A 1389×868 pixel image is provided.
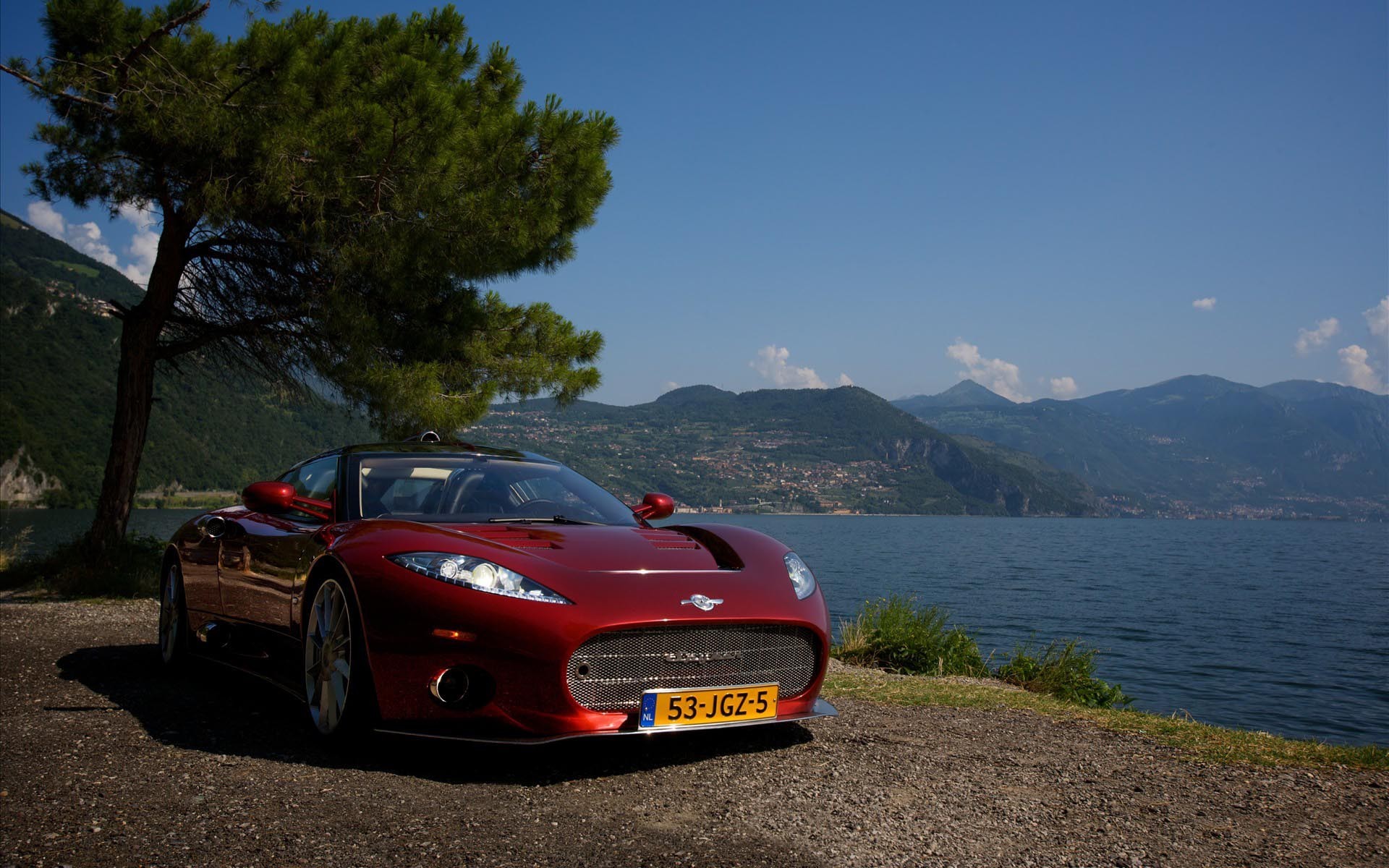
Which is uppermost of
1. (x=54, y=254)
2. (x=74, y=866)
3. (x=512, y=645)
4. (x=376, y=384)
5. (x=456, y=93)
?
(x=54, y=254)

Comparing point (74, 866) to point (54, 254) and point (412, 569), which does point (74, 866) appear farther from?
point (54, 254)

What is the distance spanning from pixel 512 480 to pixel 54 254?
7919 inches

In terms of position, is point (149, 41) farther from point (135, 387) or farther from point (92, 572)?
point (92, 572)

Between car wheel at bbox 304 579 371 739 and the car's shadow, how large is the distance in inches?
5.0

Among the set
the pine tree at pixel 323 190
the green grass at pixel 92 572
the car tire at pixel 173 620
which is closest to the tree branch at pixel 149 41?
the pine tree at pixel 323 190

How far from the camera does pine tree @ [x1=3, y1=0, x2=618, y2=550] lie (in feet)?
35.1

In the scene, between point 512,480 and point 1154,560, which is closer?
point 512,480

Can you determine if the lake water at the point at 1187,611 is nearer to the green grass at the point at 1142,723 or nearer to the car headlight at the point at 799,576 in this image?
the green grass at the point at 1142,723

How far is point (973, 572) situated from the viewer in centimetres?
4747

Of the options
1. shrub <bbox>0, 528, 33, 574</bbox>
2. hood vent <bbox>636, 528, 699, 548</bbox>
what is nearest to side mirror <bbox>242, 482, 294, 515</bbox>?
hood vent <bbox>636, 528, 699, 548</bbox>

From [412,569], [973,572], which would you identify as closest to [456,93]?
[412,569]

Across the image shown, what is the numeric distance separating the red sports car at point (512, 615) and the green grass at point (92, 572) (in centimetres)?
773

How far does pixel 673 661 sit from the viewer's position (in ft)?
12.2

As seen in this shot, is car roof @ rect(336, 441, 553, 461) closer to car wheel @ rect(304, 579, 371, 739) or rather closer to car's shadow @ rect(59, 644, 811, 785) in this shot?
car wheel @ rect(304, 579, 371, 739)
